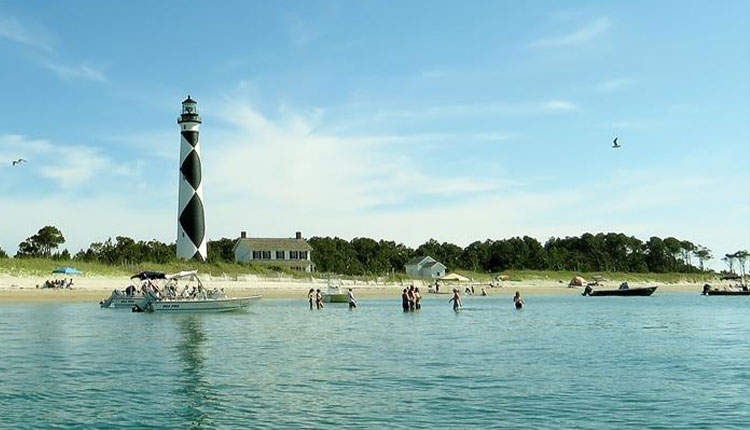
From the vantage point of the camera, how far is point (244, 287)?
8156 centimetres

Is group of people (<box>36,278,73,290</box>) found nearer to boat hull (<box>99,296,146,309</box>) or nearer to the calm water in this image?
boat hull (<box>99,296,146,309</box>)

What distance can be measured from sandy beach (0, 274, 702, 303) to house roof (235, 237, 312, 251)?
18.3m

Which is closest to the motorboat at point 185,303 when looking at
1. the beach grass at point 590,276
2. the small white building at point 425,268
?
the beach grass at point 590,276

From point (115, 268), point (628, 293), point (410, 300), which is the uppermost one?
point (115, 268)

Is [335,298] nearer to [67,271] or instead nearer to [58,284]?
[58,284]

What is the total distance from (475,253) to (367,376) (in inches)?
4914

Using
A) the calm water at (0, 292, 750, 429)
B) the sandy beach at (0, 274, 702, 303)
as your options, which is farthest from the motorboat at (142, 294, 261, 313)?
the sandy beach at (0, 274, 702, 303)

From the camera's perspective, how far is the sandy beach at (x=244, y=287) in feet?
205

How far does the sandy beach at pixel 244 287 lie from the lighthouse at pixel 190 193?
519 cm

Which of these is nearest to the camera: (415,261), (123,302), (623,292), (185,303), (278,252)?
(185,303)

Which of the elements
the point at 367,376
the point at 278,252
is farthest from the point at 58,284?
the point at 278,252

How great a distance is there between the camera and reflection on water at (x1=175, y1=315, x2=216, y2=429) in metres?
17.9

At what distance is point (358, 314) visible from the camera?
184ft

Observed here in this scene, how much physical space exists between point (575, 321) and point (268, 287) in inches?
1646
